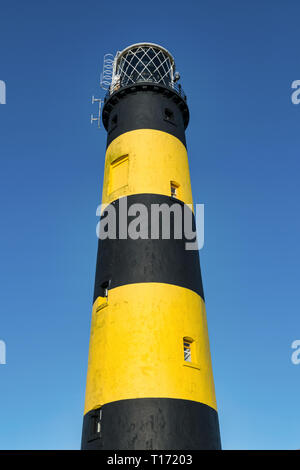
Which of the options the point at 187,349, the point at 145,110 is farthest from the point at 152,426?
the point at 145,110

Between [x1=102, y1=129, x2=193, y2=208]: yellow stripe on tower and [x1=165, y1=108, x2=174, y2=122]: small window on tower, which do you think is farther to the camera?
[x1=165, y1=108, x2=174, y2=122]: small window on tower

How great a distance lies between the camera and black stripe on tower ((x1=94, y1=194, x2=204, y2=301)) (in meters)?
17.6

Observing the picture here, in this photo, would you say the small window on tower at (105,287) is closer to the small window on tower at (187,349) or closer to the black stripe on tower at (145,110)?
the small window on tower at (187,349)

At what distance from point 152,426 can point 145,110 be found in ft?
51.0

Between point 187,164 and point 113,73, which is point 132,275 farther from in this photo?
point 113,73

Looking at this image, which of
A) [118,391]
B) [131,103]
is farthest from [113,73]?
[118,391]

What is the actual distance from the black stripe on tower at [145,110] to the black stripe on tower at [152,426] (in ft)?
44.7

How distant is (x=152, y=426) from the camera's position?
1430 centimetres

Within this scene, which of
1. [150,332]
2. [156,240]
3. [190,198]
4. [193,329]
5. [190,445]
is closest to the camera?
[190,445]

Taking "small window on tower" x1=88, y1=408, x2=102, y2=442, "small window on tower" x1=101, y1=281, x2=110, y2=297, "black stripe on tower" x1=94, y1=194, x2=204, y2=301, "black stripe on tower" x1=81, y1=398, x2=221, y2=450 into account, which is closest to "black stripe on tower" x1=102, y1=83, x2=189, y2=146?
"black stripe on tower" x1=94, y1=194, x2=204, y2=301

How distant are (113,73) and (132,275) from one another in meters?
15.9

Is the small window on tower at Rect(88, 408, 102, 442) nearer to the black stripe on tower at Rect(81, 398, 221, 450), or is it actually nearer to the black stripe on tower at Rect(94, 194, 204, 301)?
the black stripe on tower at Rect(81, 398, 221, 450)

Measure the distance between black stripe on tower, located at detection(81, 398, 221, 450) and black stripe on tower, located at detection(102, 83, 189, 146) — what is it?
44.7ft
